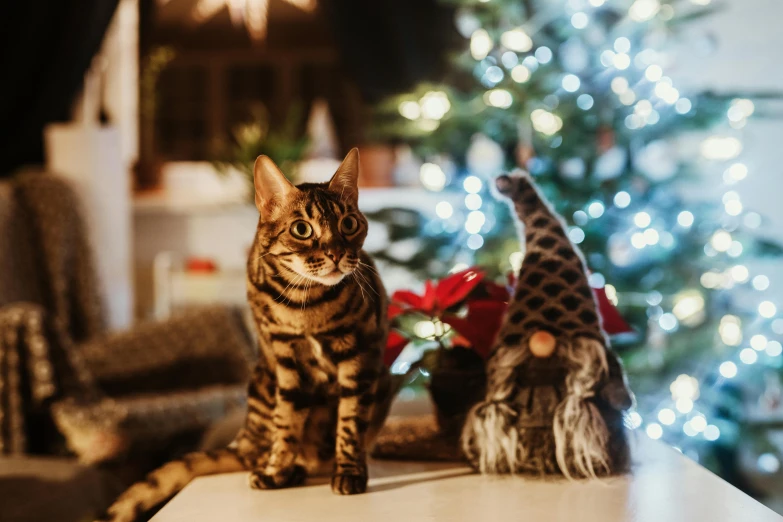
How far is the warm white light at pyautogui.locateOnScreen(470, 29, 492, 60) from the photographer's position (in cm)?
190

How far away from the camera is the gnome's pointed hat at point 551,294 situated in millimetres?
708

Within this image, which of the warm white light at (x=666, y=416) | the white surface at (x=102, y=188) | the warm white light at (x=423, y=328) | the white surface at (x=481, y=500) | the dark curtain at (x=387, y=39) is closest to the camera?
the white surface at (x=481, y=500)

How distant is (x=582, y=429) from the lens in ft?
2.21

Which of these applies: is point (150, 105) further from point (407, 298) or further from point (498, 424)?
point (498, 424)

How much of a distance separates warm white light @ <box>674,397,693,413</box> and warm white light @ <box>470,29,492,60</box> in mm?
975

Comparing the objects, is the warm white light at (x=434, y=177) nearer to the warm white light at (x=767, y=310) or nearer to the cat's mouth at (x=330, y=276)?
the warm white light at (x=767, y=310)

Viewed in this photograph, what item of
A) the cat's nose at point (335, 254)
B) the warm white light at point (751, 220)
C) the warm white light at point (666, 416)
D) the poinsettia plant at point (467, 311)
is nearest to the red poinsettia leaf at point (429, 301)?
the poinsettia plant at point (467, 311)

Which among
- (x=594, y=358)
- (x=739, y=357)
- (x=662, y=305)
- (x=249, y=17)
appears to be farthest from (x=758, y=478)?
(x=249, y=17)

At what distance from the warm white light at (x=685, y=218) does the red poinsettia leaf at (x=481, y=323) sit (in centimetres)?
119

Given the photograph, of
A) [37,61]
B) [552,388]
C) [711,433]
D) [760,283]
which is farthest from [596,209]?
[37,61]

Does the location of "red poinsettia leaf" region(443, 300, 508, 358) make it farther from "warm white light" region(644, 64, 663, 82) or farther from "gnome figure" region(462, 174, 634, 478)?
"warm white light" region(644, 64, 663, 82)

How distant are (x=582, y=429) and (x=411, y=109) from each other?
140 cm

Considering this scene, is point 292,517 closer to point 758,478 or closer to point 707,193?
point 758,478

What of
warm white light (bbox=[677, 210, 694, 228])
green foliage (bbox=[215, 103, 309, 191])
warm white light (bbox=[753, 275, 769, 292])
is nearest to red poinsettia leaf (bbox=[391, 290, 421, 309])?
warm white light (bbox=[677, 210, 694, 228])
